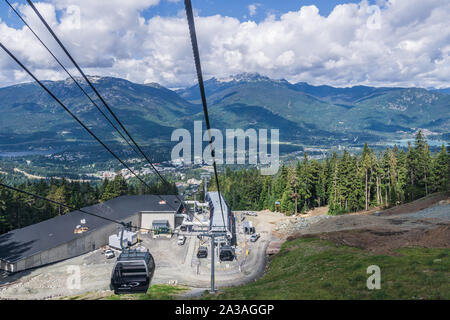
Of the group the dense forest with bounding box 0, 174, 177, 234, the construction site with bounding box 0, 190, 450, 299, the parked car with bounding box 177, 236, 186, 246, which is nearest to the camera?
the construction site with bounding box 0, 190, 450, 299

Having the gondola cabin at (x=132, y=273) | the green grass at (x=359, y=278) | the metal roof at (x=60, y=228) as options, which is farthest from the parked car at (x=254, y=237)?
the gondola cabin at (x=132, y=273)

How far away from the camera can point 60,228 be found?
143 ft

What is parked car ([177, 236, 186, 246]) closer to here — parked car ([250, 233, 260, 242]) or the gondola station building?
the gondola station building

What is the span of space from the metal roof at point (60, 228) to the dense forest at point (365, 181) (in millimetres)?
27705

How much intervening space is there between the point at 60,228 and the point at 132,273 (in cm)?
3222

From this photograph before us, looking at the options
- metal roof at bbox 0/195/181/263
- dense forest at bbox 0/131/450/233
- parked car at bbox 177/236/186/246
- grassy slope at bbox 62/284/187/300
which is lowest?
grassy slope at bbox 62/284/187/300

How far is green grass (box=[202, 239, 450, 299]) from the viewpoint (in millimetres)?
15773

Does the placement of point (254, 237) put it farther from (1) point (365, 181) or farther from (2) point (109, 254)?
(1) point (365, 181)

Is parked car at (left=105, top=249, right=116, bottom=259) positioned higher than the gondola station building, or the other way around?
the gondola station building

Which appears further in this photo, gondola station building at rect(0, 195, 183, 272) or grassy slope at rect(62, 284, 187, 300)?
gondola station building at rect(0, 195, 183, 272)

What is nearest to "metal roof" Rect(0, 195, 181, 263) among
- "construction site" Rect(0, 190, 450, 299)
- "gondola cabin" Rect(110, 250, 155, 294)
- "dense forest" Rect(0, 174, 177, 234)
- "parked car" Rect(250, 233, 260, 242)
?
"construction site" Rect(0, 190, 450, 299)

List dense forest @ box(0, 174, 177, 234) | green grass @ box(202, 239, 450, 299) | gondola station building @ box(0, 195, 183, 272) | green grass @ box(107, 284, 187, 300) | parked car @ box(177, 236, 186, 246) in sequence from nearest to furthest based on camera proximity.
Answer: green grass @ box(202, 239, 450, 299), green grass @ box(107, 284, 187, 300), gondola station building @ box(0, 195, 183, 272), parked car @ box(177, 236, 186, 246), dense forest @ box(0, 174, 177, 234)

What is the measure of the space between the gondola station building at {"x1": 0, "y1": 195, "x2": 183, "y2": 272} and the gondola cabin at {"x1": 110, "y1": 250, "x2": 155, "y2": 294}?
24.7 m
